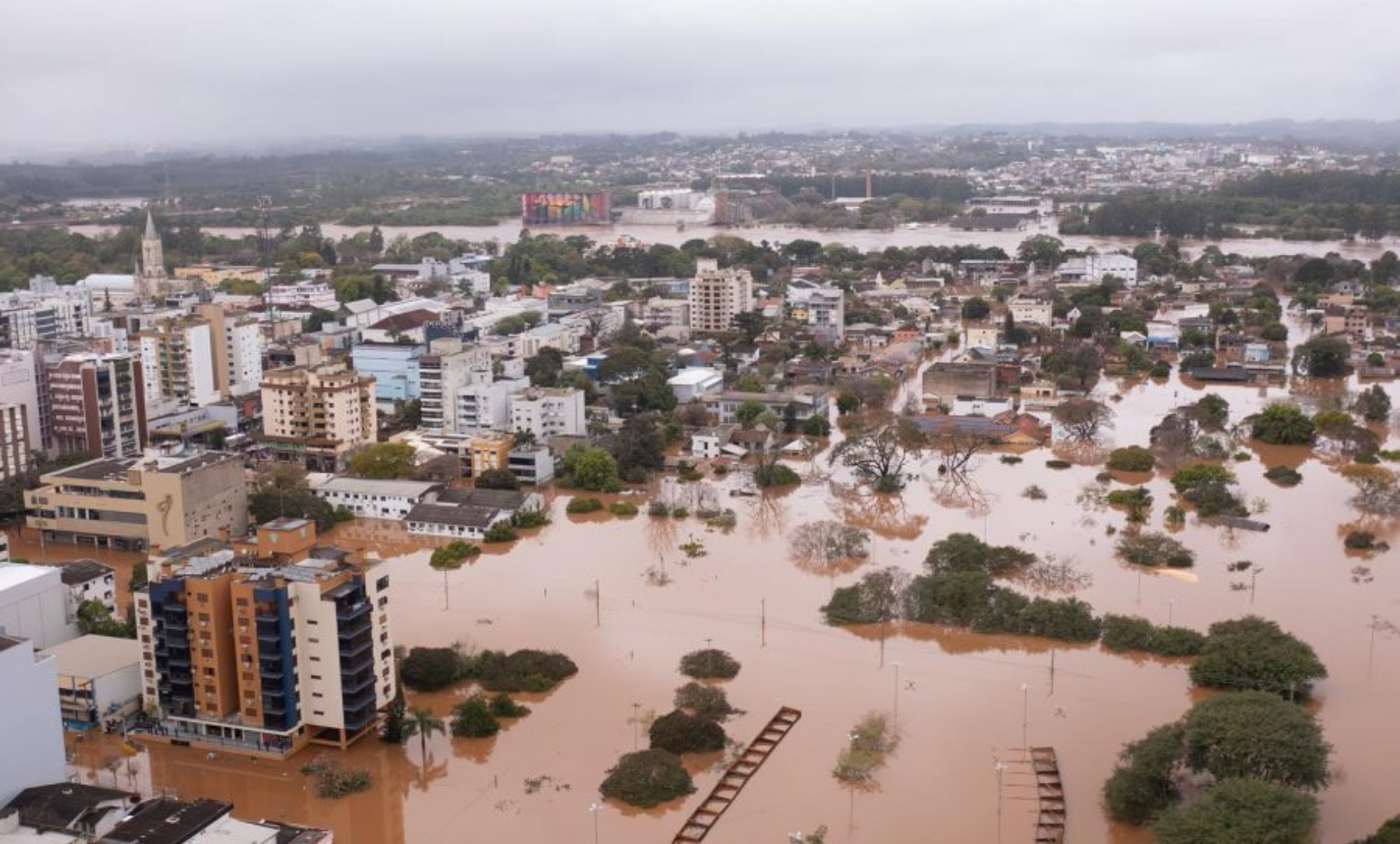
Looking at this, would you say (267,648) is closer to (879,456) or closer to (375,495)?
(375,495)

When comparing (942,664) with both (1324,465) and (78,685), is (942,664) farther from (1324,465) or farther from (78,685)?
(1324,465)

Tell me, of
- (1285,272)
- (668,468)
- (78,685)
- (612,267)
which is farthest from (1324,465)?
(612,267)

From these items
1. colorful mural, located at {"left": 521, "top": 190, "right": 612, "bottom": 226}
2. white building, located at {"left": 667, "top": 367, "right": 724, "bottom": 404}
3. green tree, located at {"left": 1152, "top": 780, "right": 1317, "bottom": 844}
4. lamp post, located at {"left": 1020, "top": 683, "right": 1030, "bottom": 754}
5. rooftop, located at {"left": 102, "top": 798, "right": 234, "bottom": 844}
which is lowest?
lamp post, located at {"left": 1020, "top": 683, "right": 1030, "bottom": 754}

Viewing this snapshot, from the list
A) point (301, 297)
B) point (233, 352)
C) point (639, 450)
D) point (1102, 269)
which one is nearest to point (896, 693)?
point (639, 450)

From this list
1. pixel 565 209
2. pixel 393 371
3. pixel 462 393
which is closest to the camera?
pixel 462 393

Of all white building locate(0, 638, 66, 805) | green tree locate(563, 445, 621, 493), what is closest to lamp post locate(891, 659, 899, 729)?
white building locate(0, 638, 66, 805)

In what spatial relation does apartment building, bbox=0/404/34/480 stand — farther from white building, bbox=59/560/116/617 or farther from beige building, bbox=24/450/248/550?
white building, bbox=59/560/116/617

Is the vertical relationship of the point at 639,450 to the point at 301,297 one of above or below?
below
